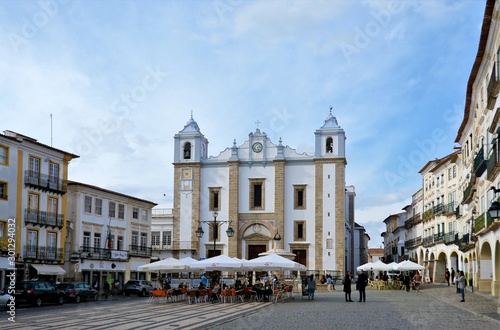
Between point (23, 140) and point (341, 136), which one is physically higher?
point (341, 136)

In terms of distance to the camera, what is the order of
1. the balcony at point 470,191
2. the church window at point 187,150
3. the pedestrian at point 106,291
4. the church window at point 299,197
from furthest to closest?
the church window at point 187,150 < the church window at point 299,197 < the pedestrian at point 106,291 < the balcony at point 470,191

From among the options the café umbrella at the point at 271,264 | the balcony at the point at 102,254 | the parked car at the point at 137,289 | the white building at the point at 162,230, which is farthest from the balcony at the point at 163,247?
the café umbrella at the point at 271,264

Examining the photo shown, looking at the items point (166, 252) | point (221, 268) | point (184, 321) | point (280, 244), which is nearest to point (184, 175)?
point (166, 252)

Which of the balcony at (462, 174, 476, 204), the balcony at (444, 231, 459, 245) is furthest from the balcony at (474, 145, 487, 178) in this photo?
the balcony at (444, 231, 459, 245)

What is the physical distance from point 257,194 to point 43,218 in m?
29.3

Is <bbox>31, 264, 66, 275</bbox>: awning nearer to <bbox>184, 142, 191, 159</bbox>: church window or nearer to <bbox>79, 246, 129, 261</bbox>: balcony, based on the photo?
<bbox>79, 246, 129, 261</bbox>: balcony

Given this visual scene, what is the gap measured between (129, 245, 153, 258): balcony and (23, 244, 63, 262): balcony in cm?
1030

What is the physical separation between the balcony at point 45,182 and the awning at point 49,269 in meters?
4.87

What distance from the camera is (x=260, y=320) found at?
21.3 meters

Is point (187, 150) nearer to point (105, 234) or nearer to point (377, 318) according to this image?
point (105, 234)

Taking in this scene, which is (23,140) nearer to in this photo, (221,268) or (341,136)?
(221,268)

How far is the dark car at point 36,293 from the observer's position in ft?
102

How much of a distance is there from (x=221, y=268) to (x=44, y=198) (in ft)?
53.6

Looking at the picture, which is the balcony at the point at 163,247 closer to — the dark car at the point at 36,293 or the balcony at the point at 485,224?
the dark car at the point at 36,293
